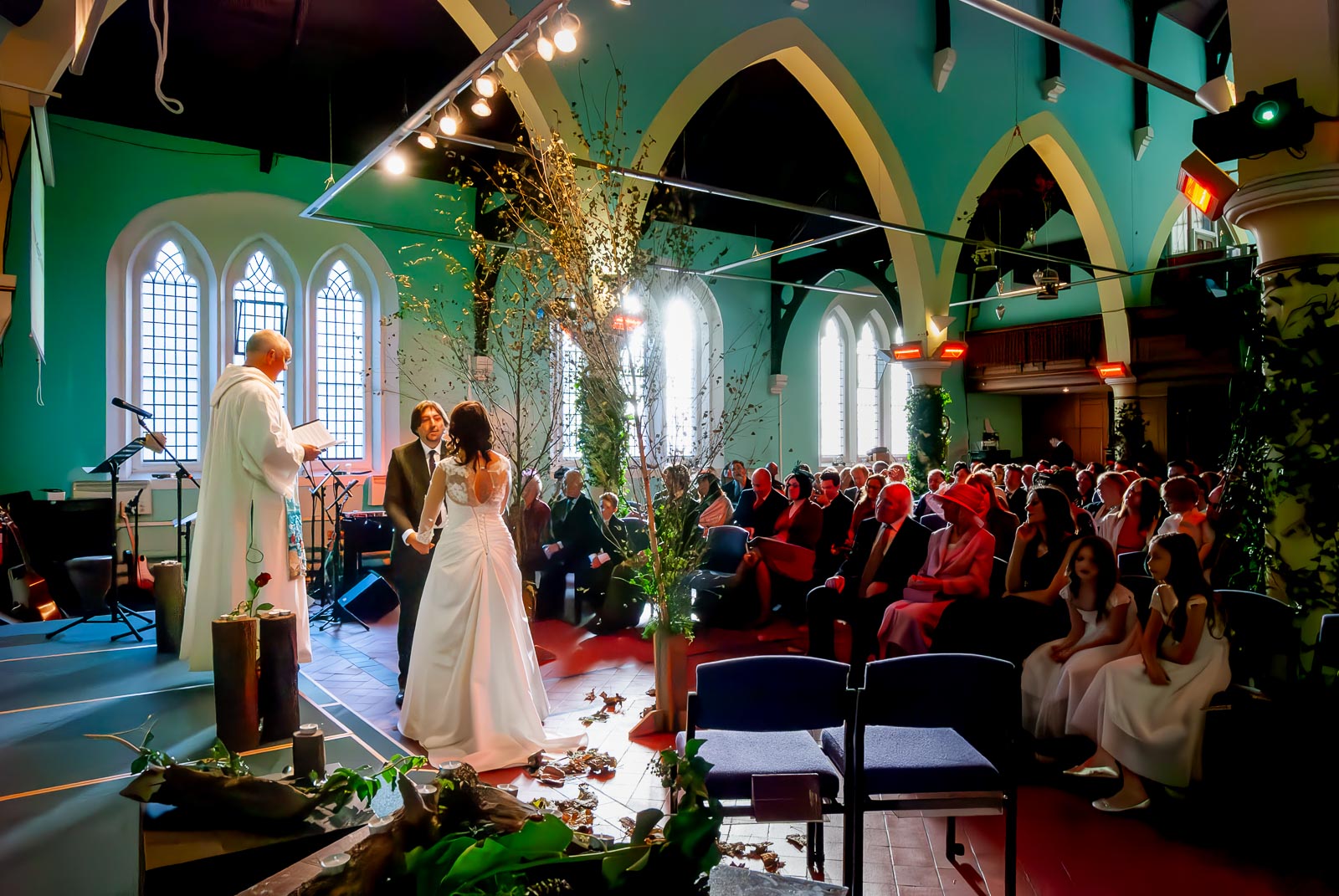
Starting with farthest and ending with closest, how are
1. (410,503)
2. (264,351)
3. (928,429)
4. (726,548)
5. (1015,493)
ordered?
(928,429)
(1015,493)
(726,548)
(410,503)
(264,351)

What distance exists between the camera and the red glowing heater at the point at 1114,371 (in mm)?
14312

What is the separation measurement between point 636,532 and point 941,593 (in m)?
2.71

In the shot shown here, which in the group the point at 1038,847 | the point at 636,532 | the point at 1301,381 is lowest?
the point at 1038,847

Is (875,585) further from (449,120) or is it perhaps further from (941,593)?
(449,120)

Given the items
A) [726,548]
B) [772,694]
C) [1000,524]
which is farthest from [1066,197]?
[772,694]

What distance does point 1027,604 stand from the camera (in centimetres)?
432

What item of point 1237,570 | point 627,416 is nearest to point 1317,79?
point 1237,570

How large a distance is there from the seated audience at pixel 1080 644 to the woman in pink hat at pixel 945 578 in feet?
2.24

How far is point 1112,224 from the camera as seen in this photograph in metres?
12.8

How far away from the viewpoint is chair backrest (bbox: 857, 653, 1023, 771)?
8.84 ft

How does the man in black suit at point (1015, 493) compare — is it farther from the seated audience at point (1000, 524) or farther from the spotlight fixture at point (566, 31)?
the spotlight fixture at point (566, 31)

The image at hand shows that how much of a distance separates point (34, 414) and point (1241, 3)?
11.7 m

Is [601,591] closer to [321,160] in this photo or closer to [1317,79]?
[1317,79]

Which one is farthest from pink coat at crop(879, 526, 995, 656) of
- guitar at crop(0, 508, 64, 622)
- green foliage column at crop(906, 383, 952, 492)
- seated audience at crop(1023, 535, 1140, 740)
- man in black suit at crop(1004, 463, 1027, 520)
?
green foliage column at crop(906, 383, 952, 492)
